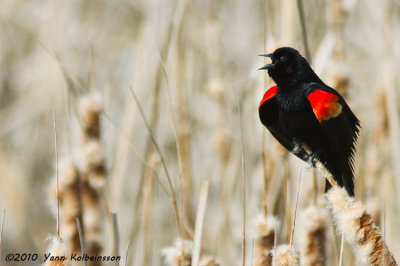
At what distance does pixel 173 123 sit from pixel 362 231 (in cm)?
44

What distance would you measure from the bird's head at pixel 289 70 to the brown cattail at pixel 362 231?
439mm

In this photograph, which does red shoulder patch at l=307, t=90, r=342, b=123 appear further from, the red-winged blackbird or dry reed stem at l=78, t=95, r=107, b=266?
dry reed stem at l=78, t=95, r=107, b=266

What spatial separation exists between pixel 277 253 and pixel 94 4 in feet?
7.52

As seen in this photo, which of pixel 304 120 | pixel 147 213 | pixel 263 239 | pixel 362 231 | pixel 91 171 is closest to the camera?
pixel 362 231

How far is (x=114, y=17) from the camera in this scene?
313 cm

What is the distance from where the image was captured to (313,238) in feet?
3.69

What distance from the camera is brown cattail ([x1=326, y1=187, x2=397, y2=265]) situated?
0.88 metres

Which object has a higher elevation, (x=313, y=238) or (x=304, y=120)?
(x=304, y=120)

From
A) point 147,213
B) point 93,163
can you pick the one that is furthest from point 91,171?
point 147,213

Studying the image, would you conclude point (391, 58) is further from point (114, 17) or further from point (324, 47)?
point (114, 17)

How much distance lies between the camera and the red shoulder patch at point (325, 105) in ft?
3.72

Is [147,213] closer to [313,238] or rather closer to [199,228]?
[199,228]

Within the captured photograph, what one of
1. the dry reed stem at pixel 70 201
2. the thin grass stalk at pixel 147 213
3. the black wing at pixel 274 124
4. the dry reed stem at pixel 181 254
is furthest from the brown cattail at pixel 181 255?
the thin grass stalk at pixel 147 213

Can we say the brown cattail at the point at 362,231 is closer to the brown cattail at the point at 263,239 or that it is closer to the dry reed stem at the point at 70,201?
the brown cattail at the point at 263,239
